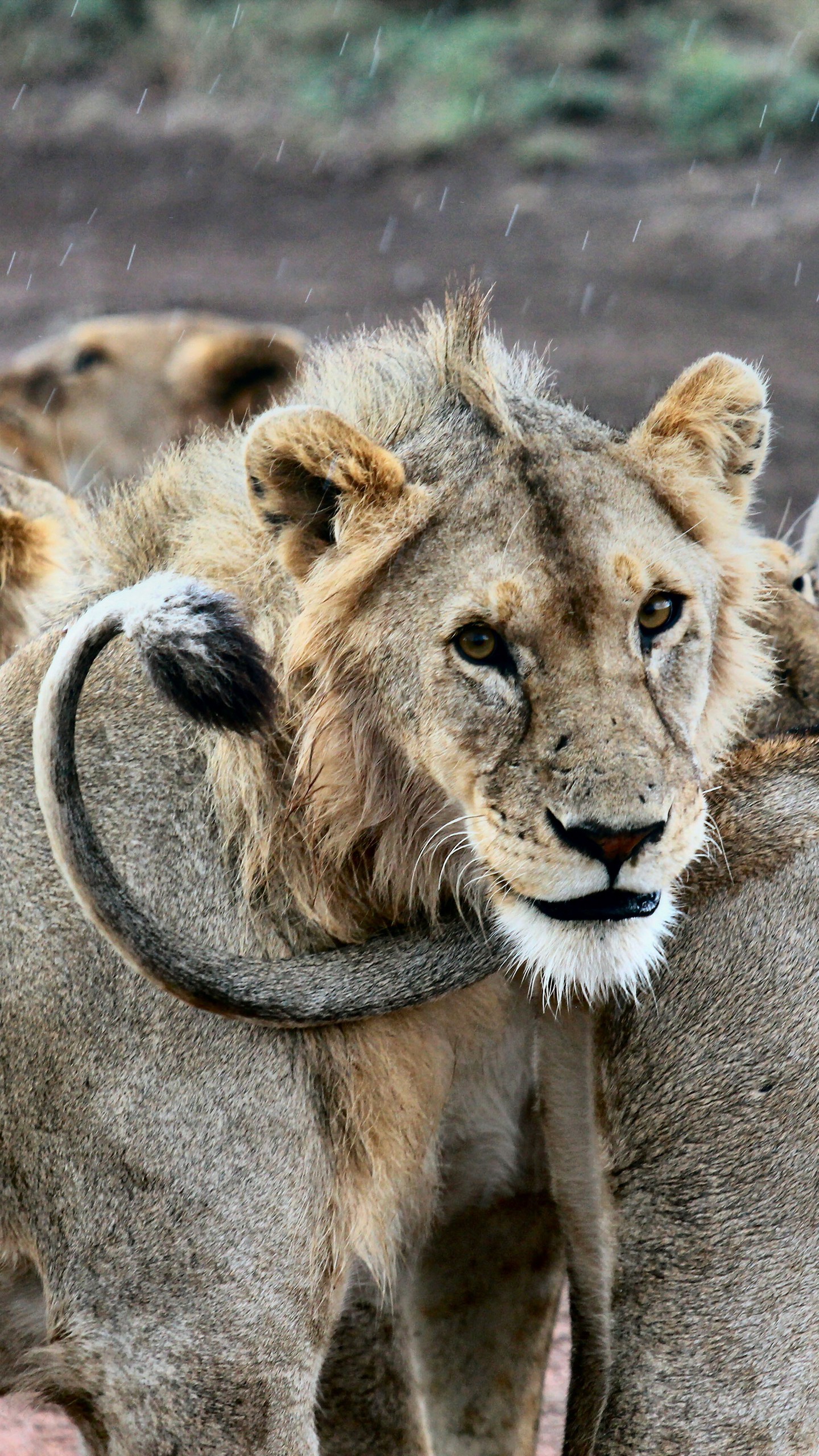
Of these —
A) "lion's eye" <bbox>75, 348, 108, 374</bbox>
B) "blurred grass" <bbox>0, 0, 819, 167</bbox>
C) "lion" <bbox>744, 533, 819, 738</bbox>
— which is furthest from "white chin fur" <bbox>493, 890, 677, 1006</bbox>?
"blurred grass" <bbox>0, 0, 819, 167</bbox>

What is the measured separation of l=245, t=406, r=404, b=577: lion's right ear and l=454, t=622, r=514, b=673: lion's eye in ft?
0.78

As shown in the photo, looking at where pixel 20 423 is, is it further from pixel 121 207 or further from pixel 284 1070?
pixel 121 207

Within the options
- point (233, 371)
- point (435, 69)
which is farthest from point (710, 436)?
point (435, 69)

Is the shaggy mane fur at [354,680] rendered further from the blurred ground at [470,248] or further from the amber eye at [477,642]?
the blurred ground at [470,248]

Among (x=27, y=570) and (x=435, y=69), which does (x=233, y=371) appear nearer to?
(x=27, y=570)

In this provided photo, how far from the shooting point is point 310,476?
8.79 ft

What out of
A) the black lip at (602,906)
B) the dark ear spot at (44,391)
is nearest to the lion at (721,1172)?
the black lip at (602,906)

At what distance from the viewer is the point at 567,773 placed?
242 cm

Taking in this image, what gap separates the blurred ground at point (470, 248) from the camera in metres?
12.6

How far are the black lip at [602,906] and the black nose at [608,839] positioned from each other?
0.17 feet

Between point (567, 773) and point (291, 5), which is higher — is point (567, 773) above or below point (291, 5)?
below

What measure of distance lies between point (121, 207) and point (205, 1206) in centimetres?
1437

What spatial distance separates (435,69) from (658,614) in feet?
51.2

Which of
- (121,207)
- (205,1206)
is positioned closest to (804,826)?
(205,1206)
